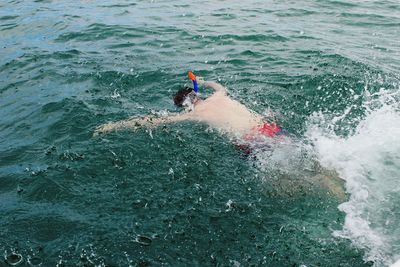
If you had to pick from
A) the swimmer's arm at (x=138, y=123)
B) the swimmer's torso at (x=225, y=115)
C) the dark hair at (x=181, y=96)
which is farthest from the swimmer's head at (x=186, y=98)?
the swimmer's arm at (x=138, y=123)

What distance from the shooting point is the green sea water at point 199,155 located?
4266 millimetres

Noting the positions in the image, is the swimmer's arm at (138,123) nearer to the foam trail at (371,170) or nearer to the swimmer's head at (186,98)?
the swimmer's head at (186,98)

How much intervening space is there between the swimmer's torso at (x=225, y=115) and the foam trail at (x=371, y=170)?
1.07 m

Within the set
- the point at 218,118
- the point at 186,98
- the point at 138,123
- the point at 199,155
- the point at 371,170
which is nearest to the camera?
the point at 371,170

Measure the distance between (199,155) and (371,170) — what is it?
7.64 feet

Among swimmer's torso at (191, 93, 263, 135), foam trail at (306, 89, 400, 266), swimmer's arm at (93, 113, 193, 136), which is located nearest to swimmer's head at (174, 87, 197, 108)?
swimmer's torso at (191, 93, 263, 135)

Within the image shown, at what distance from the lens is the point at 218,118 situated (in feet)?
20.4

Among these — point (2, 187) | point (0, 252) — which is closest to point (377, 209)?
point (0, 252)

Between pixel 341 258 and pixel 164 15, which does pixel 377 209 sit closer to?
pixel 341 258

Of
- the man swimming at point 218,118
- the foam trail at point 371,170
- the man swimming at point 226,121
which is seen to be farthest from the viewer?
the man swimming at point 218,118

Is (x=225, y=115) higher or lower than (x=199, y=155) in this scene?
higher

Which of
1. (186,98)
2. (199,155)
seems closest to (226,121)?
(199,155)

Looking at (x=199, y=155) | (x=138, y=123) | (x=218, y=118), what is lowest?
(x=199, y=155)

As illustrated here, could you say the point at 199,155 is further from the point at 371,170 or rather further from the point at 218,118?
the point at 371,170
